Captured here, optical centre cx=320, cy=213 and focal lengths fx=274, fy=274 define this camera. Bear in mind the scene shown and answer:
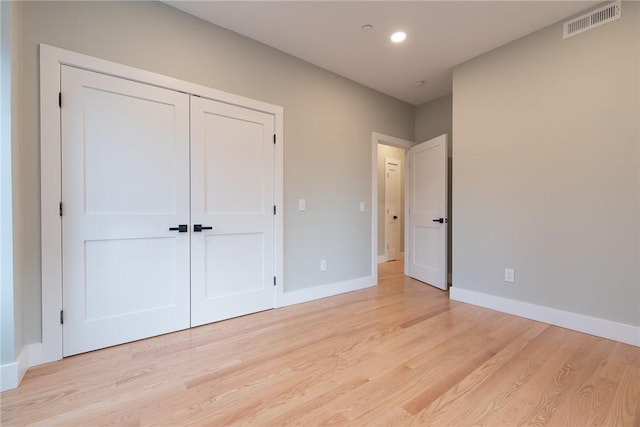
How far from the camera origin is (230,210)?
261cm

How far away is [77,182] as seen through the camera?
193 centimetres

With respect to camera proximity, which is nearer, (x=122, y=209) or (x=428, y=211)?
(x=122, y=209)

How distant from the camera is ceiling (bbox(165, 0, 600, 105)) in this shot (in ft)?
7.41

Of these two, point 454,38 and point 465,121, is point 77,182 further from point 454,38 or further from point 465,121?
point 465,121

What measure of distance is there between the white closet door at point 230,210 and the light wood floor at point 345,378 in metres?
0.31

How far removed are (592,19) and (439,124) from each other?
6.25ft

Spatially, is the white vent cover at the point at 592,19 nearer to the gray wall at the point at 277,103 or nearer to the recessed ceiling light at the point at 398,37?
the recessed ceiling light at the point at 398,37

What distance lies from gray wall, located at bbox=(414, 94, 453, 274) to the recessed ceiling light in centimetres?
164

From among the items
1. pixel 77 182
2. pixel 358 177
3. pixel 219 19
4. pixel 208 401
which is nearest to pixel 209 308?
pixel 208 401

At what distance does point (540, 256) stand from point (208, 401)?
296cm

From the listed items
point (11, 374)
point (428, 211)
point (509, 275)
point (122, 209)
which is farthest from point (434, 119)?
point (11, 374)

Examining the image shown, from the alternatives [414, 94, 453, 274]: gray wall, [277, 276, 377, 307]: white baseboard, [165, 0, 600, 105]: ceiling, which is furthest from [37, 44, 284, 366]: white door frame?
[414, 94, 453, 274]: gray wall

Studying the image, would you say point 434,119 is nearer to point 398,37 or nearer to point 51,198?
point 398,37

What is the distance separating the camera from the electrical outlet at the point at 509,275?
2.76 m
